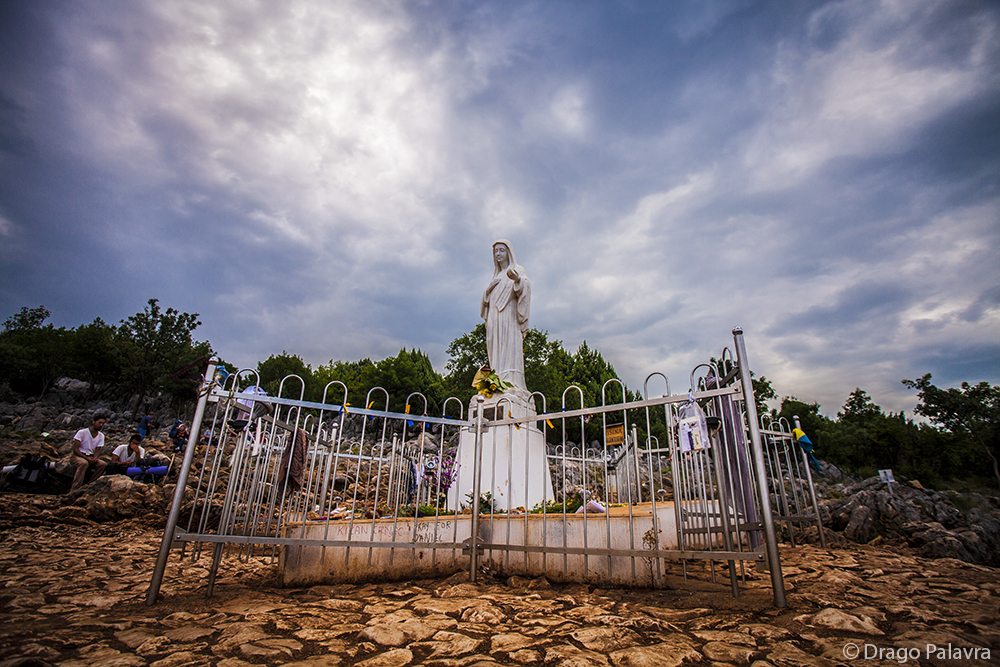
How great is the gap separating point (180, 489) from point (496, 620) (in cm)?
291

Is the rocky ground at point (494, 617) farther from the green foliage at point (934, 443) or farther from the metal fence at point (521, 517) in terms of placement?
the green foliage at point (934, 443)

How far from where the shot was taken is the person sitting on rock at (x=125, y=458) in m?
9.93

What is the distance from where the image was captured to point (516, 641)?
8.70ft

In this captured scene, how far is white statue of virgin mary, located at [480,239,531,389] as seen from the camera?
8.90 meters

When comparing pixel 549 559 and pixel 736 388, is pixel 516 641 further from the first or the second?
pixel 736 388

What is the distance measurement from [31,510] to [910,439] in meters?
32.6

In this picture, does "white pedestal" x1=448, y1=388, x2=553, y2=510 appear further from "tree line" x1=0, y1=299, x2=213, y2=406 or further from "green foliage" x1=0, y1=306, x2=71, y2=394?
"green foliage" x1=0, y1=306, x2=71, y2=394

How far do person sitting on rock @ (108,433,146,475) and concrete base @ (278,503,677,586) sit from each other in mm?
8482

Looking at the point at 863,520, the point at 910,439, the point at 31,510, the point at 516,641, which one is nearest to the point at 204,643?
the point at 516,641

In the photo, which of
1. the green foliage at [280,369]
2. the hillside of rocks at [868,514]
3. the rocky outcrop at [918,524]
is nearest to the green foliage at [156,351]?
the green foliage at [280,369]

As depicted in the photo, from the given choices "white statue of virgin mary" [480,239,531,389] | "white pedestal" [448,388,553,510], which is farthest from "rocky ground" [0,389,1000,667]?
"white statue of virgin mary" [480,239,531,389]

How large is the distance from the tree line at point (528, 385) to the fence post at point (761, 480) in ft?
65.0

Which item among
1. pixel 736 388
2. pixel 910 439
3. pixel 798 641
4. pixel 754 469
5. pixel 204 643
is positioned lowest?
pixel 204 643

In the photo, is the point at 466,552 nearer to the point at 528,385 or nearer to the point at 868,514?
the point at 868,514
